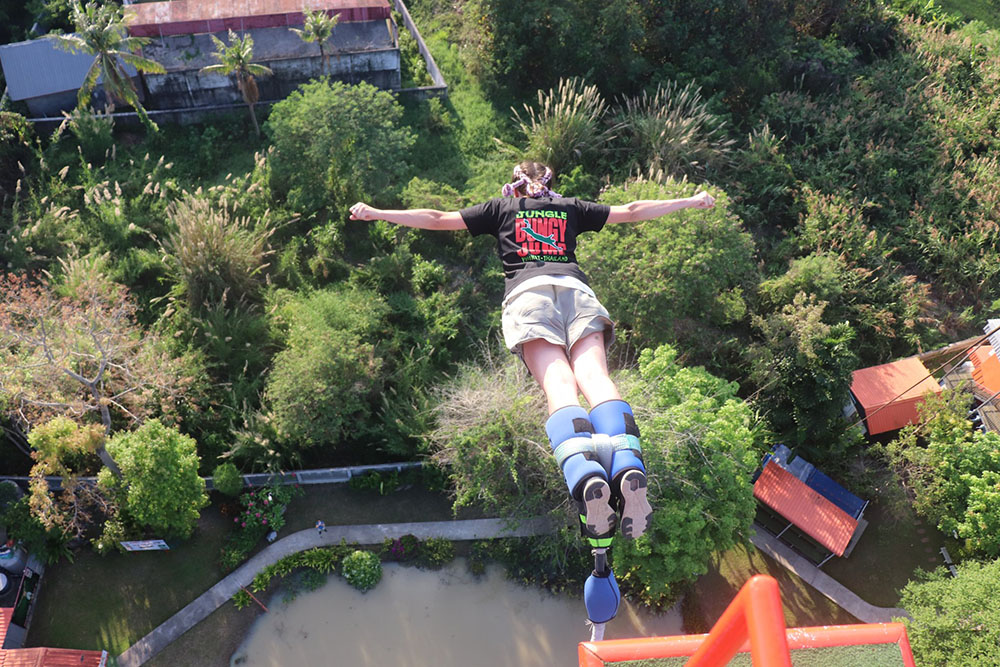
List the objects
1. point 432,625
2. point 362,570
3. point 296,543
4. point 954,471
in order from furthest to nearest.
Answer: point 296,543 < point 362,570 < point 432,625 < point 954,471

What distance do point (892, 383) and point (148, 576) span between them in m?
18.8

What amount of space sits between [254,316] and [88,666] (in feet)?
27.7

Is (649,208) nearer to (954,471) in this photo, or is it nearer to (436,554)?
(436,554)

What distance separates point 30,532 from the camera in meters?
15.4

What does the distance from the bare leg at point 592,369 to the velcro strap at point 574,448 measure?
0.96m

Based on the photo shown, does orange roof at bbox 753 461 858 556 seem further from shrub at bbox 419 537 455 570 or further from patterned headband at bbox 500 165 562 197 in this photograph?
patterned headband at bbox 500 165 562 197

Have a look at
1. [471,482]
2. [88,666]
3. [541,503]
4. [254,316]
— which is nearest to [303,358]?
[254,316]

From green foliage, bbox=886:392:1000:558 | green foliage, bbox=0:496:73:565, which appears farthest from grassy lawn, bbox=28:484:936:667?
green foliage, bbox=886:392:1000:558

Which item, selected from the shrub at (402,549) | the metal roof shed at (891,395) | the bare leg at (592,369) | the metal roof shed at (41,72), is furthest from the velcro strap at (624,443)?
the metal roof shed at (41,72)

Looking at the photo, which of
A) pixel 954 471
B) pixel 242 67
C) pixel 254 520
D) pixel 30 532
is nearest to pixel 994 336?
pixel 954 471

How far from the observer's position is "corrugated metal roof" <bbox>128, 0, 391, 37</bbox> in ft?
76.6

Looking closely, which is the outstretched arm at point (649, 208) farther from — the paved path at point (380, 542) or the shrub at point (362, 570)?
the shrub at point (362, 570)

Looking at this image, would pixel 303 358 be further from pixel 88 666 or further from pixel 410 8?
pixel 410 8

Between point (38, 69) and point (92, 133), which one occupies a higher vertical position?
point (38, 69)
